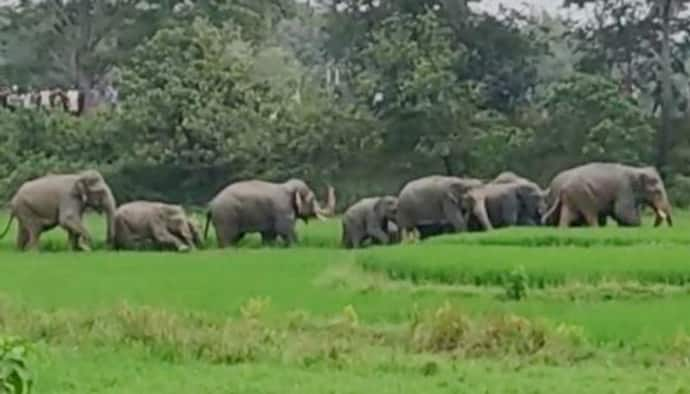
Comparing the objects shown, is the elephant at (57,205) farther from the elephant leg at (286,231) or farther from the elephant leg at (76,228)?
the elephant leg at (286,231)

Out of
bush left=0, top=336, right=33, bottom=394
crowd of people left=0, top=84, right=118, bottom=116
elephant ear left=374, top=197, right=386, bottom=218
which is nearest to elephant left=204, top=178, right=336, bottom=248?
elephant ear left=374, top=197, right=386, bottom=218

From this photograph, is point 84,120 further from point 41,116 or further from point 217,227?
point 217,227

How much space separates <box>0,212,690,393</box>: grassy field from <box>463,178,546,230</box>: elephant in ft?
11.0

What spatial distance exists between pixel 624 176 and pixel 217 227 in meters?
5.54

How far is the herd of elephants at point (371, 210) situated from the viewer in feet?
66.0

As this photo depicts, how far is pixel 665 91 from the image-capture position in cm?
3114

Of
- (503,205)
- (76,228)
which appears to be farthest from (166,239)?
(503,205)

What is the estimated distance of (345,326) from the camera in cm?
1070

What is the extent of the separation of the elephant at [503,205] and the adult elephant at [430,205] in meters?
0.25

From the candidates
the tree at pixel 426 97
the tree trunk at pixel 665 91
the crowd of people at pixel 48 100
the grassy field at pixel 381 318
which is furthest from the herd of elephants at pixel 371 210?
the crowd of people at pixel 48 100

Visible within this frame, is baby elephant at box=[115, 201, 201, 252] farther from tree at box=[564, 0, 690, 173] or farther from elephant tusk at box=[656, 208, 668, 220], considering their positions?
tree at box=[564, 0, 690, 173]

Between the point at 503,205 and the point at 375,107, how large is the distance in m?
9.49

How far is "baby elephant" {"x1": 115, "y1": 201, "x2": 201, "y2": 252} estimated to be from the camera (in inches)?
789

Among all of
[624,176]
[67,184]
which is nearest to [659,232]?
[624,176]
